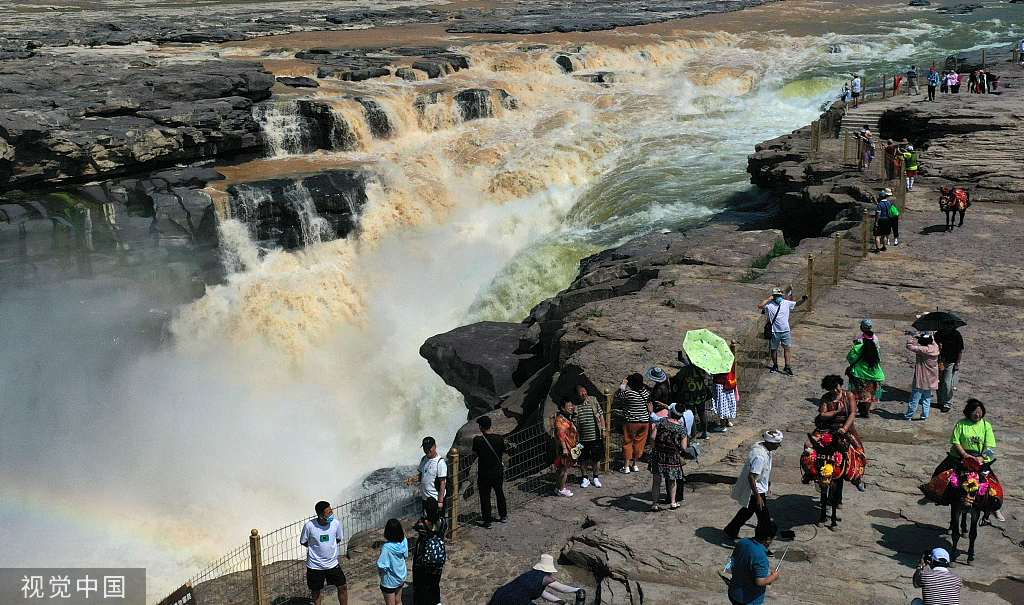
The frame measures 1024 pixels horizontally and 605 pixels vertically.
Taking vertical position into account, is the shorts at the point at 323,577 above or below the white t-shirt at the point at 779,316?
below

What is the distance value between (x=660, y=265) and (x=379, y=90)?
62.7 ft

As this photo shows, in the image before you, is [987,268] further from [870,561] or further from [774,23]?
[774,23]

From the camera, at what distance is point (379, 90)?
37.8m

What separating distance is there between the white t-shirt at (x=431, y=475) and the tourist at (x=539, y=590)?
2172 millimetres

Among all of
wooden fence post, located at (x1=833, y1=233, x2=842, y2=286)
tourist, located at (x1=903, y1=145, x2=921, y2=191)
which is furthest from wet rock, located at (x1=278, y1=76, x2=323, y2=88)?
wooden fence post, located at (x1=833, y1=233, x2=842, y2=286)

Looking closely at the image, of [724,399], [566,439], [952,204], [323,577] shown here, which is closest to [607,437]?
[566,439]

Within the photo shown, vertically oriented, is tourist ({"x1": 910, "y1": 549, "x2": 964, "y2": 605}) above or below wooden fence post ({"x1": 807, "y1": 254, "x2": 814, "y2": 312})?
below

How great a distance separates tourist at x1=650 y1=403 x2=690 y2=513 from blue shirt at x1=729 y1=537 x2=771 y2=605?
2874 mm

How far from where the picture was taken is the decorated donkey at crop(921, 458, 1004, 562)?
32.4 ft

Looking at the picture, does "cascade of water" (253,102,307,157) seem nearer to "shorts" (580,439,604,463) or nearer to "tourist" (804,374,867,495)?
"shorts" (580,439,604,463)

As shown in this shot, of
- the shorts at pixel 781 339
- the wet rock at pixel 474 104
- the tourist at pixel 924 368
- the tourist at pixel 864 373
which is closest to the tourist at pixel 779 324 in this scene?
the shorts at pixel 781 339

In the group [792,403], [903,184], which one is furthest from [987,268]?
[792,403]

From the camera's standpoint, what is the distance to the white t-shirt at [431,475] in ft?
37.8

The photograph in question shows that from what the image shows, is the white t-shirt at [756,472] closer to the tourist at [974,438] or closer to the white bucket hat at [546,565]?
the tourist at [974,438]
